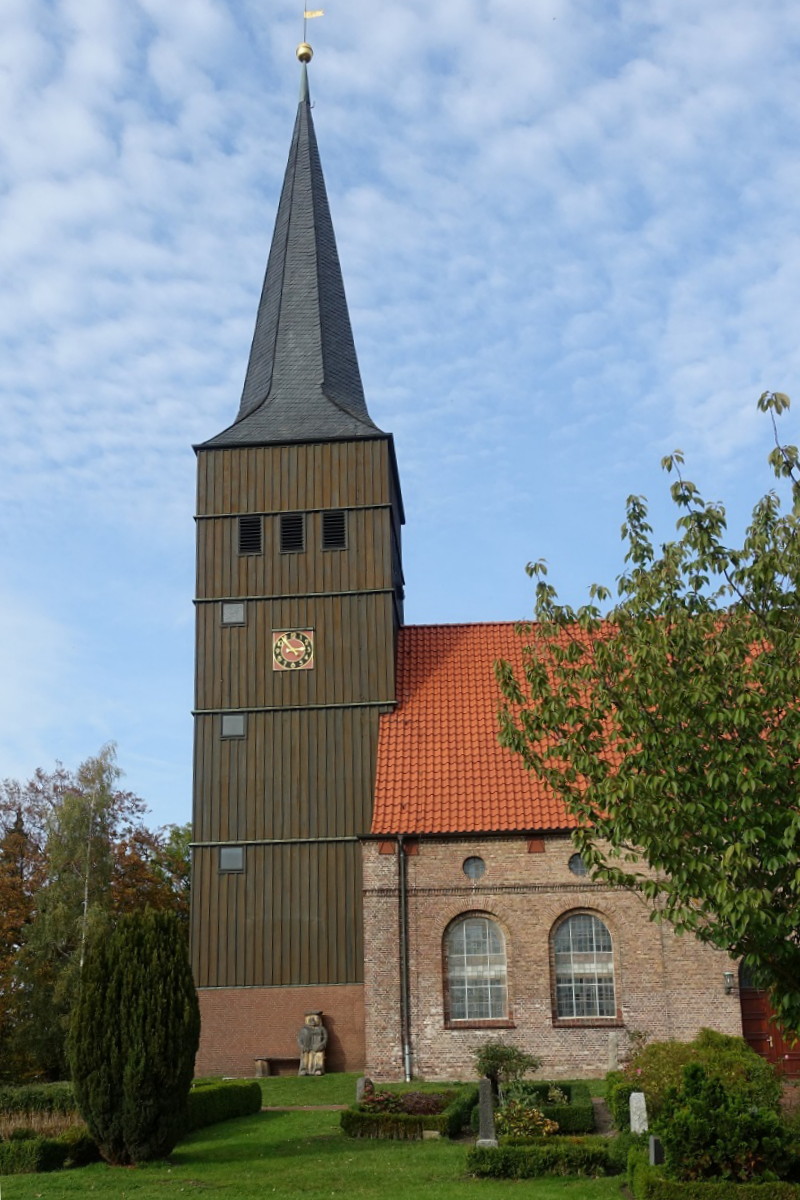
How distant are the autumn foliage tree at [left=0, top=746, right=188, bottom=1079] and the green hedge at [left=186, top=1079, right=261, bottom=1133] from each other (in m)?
17.8

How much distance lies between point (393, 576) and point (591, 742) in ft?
56.0

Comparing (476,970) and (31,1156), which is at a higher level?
(476,970)

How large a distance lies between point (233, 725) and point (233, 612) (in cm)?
275

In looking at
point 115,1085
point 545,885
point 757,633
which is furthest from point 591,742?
point 545,885

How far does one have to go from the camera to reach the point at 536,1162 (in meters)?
16.2

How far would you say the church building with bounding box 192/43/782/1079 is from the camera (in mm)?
26141

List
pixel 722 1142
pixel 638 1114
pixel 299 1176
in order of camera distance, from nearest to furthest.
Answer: pixel 722 1142, pixel 299 1176, pixel 638 1114

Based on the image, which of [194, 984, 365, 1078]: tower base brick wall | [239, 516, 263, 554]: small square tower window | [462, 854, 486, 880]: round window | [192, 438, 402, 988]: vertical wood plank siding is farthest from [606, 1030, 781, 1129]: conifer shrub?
[239, 516, 263, 554]: small square tower window

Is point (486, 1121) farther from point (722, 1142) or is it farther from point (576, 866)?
point (576, 866)

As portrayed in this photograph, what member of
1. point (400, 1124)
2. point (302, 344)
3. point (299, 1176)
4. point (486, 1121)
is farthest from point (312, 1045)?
point (302, 344)

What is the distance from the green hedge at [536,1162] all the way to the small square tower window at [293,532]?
17.2 meters

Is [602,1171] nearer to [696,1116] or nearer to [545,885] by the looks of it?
[696,1116]

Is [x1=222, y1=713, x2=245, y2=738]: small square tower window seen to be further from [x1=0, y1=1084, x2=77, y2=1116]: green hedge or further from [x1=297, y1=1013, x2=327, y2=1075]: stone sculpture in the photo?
[x1=0, y1=1084, x2=77, y2=1116]: green hedge

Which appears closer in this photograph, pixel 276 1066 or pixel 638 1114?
pixel 638 1114
